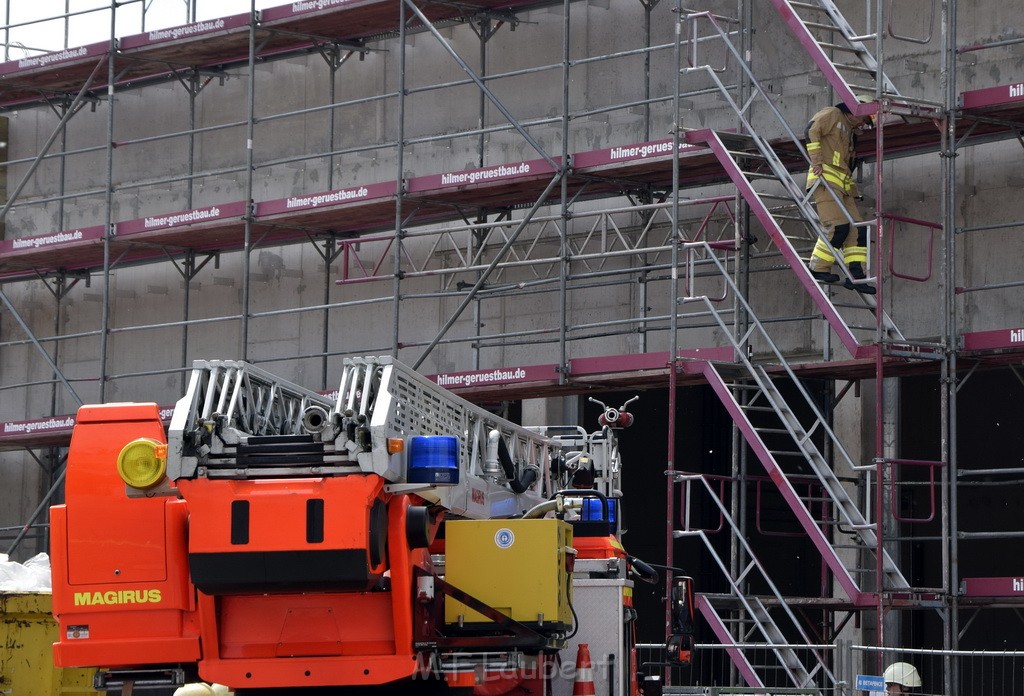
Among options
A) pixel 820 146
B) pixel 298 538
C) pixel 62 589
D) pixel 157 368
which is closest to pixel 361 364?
pixel 298 538

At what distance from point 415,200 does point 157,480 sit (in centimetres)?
1163

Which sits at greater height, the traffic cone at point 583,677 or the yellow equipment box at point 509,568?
the yellow equipment box at point 509,568

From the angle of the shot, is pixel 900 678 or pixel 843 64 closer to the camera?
pixel 900 678

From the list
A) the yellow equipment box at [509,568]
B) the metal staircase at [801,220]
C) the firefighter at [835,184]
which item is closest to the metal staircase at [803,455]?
the metal staircase at [801,220]

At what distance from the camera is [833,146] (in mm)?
17141

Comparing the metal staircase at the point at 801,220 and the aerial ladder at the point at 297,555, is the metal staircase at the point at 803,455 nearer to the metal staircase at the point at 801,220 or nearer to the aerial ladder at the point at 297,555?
the metal staircase at the point at 801,220

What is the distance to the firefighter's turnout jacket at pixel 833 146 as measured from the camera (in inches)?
672

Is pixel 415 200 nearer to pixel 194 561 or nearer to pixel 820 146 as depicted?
pixel 820 146

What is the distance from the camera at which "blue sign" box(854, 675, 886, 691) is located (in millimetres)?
13836

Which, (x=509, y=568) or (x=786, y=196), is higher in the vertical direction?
(x=786, y=196)

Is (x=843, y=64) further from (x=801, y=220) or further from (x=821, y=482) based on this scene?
(x=821, y=482)

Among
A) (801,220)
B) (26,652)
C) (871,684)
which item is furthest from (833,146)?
(26,652)

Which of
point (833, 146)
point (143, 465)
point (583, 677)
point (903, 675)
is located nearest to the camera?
point (143, 465)

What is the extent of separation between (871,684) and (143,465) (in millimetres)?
6478
